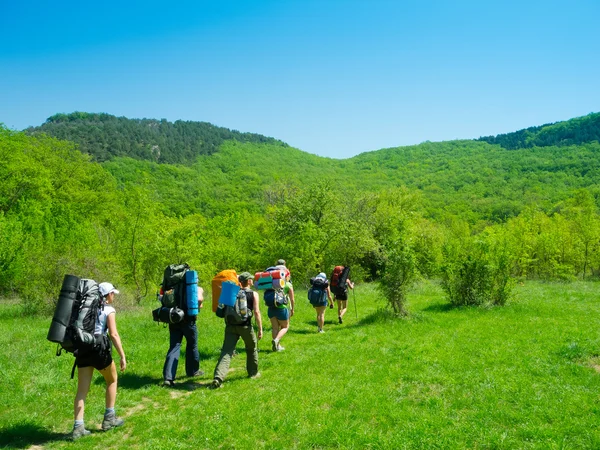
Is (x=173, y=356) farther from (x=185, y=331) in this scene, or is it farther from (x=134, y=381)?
(x=134, y=381)

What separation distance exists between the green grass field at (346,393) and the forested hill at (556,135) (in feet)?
521

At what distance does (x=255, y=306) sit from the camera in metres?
8.89

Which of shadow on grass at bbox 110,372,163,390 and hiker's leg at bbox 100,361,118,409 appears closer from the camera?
hiker's leg at bbox 100,361,118,409

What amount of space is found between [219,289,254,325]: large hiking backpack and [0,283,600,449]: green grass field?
1.34 meters

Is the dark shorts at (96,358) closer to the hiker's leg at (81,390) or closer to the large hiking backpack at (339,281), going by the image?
the hiker's leg at (81,390)

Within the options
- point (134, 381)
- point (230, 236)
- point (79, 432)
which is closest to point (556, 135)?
point (230, 236)

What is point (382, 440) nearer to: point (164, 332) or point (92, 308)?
point (92, 308)

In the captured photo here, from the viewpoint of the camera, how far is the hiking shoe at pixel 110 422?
6285mm

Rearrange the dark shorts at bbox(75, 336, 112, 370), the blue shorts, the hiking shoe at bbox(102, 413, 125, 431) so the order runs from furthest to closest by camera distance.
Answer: the blue shorts → the hiking shoe at bbox(102, 413, 125, 431) → the dark shorts at bbox(75, 336, 112, 370)

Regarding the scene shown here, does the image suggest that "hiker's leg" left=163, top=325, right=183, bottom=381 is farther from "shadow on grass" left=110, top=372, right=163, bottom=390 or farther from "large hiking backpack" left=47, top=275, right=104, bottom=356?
"large hiking backpack" left=47, top=275, right=104, bottom=356

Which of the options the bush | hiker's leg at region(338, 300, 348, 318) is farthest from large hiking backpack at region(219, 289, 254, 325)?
the bush

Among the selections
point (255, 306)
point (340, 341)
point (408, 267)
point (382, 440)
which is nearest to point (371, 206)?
point (408, 267)

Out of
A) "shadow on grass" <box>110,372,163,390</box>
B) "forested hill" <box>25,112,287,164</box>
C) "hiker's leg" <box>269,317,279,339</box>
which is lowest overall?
"shadow on grass" <box>110,372,163,390</box>

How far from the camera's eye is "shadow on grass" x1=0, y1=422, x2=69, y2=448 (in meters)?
5.82
